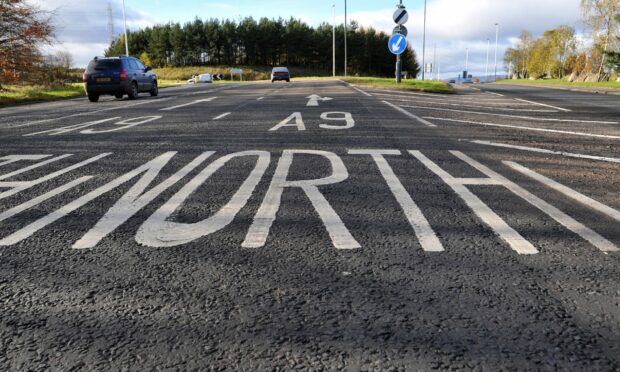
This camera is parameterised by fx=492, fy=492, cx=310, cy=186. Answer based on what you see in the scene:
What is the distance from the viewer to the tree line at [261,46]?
119 metres

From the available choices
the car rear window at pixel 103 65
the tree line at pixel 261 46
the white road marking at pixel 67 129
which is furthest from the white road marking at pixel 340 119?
the tree line at pixel 261 46

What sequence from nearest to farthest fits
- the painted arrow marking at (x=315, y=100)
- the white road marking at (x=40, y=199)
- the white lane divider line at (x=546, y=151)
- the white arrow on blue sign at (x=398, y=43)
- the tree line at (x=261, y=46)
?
the white road marking at (x=40, y=199)
the white lane divider line at (x=546, y=151)
the painted arrow marking at (x=315, y=100)
the white arrow on blue sign at (x=398, y=43)
the tree line at (x=261, y=46)

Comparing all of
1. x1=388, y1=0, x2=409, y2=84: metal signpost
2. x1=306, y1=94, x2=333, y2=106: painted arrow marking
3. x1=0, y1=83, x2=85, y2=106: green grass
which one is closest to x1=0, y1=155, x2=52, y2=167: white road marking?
x1=306, y1=94, x2=333, y2=106: painted arrow marking

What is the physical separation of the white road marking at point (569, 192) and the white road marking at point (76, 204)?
11.8 feet

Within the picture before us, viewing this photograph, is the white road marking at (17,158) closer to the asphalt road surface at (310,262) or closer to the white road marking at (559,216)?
the asphalt road surface at (310,262)

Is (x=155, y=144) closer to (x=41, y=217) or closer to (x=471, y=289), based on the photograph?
(x=41, y=217)

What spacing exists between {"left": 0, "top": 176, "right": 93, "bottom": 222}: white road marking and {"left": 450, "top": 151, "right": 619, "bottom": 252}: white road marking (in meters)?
3.69

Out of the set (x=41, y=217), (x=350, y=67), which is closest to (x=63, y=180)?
(x=41, y=217)

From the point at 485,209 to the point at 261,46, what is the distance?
12183 centimetres

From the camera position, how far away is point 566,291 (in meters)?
2.17

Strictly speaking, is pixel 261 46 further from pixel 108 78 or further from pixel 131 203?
pixel 131 203

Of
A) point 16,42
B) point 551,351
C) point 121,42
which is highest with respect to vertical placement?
point 121,42

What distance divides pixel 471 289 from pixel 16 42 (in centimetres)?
2388

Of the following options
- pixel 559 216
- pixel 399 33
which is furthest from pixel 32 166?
pixel 399 33
